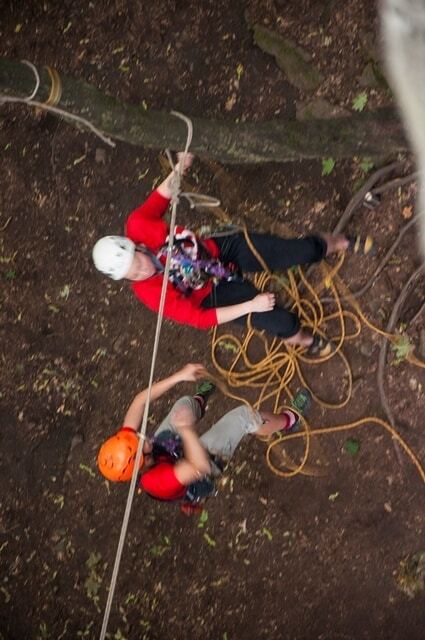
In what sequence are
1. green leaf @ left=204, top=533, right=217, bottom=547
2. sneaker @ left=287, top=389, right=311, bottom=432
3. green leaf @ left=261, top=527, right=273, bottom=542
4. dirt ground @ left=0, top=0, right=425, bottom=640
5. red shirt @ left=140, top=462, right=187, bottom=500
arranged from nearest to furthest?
1. red shirt @ left=140, top=462, right=187, bottom=500
2. dirt ground @ left=0, top=0, right=425, bottom=640
3. sneaker @ left=287, top=389, right=311, bottom=432
4. green leaf @ left=261, top=527, right=273, bottom=542
5. green leaf @ left=204, top=533, right=217, bottom=547

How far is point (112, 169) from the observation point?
4168 millimetres

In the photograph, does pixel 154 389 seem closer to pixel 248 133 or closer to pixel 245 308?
pixel 245 308

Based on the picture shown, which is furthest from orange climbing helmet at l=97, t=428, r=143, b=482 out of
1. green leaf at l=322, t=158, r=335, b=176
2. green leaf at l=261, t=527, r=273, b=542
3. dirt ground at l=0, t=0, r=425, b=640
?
green leaf at l=322, t=158, r=335, b=176

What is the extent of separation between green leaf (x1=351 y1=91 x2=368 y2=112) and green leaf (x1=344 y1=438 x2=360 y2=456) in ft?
6.37

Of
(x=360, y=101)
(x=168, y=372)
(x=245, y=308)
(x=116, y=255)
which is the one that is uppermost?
(x=360, y=101)

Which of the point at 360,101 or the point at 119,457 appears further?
the point at 360,101

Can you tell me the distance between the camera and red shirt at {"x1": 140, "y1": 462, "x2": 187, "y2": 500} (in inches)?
122

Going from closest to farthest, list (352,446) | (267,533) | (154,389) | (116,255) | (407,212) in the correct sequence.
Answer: (116,255)
(154,389)
(407,212)
(352,446)
(267,533)

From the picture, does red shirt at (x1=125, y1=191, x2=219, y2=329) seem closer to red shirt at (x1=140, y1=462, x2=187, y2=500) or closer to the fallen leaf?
red shirt at (x1=140, y1=462, x2=187, y2=500)

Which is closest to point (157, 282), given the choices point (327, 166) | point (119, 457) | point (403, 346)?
point (119, 457)

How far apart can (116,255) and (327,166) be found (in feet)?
4.96

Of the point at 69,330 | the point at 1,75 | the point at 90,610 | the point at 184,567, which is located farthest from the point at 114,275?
the point at 90,610

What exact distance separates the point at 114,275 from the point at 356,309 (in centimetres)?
148

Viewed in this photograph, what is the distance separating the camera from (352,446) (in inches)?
145
